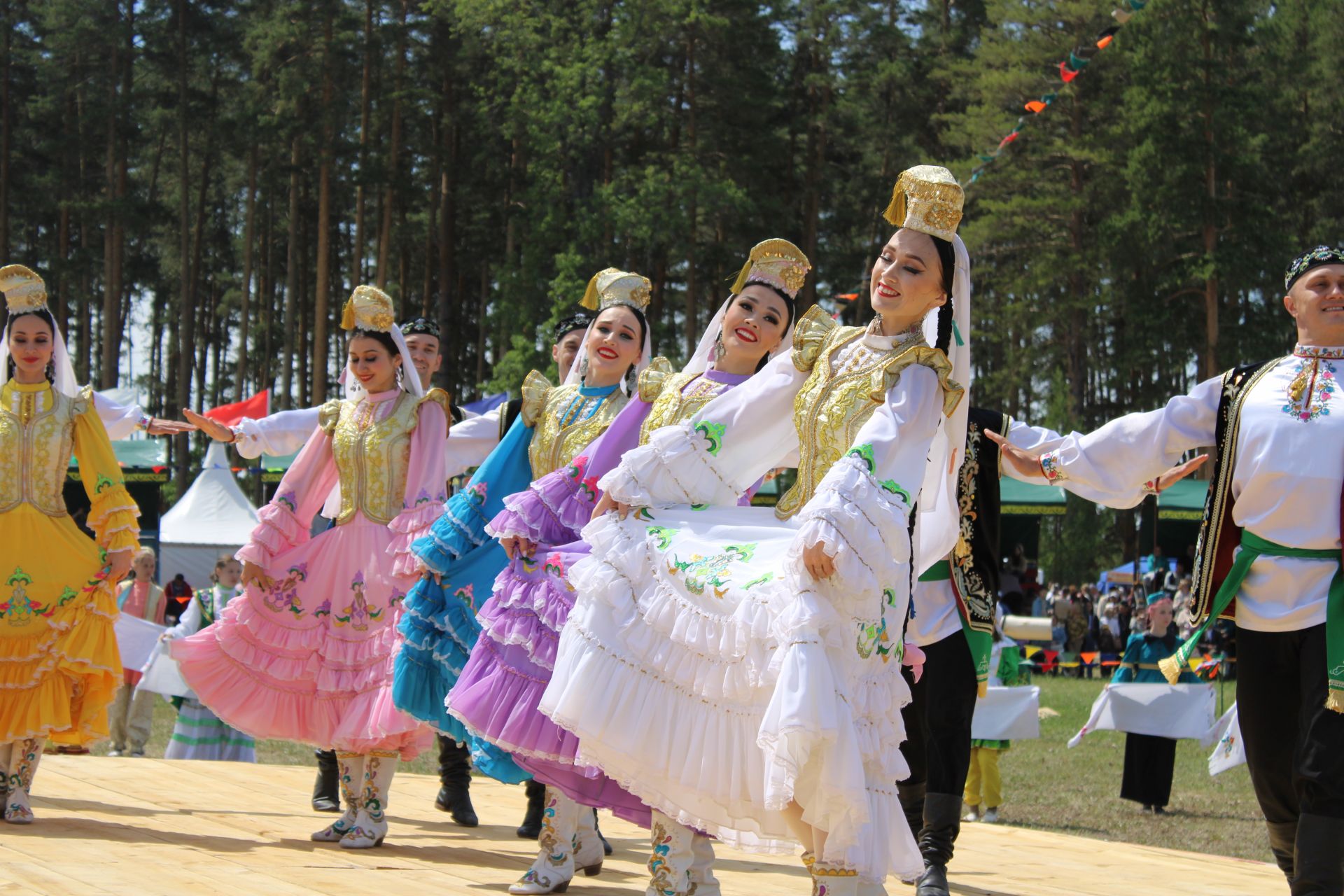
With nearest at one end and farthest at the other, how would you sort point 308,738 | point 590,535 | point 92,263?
point 590,535
point 308,738
point 92,263

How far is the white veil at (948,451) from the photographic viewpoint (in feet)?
12.6

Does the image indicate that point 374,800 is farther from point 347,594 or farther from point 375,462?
point 375,462

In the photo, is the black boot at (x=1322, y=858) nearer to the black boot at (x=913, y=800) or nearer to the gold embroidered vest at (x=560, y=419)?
the black boot at (x=913, y=800)

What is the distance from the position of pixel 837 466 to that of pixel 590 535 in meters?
0.72

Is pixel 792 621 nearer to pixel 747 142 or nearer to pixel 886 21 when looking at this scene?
pixel 747 142

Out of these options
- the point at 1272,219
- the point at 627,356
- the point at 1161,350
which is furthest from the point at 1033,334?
the point at 627,356

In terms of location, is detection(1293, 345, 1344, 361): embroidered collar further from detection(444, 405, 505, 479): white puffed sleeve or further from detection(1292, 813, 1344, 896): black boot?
detection(444, 405, 505, 479): white puffed sleeve

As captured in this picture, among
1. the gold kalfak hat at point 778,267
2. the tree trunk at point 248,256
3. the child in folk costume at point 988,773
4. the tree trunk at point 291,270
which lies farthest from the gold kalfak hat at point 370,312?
the tree trunk at point 248,256

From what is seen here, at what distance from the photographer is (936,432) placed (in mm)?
3814

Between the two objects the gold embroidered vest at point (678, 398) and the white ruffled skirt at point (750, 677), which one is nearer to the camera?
the white ruffled skirt at point (750, 677)

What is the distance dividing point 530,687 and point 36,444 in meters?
2.69

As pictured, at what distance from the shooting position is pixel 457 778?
20.6 ft

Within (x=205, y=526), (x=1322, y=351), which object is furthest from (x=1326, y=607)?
(x=205, y=526)

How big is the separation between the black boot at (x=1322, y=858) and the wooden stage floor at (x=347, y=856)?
1186 mm
